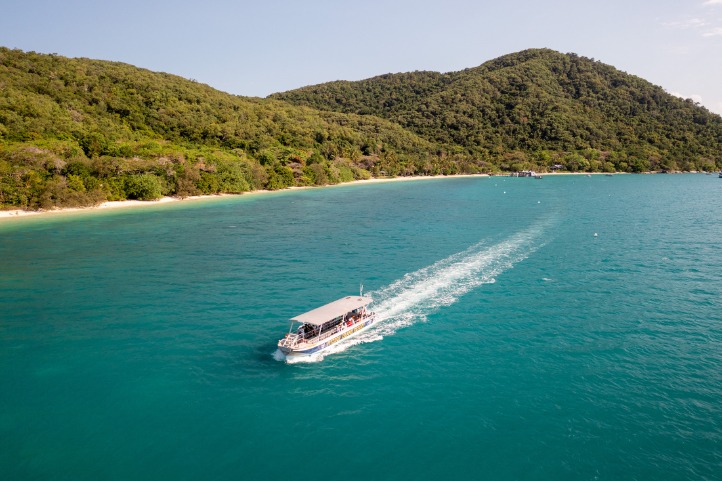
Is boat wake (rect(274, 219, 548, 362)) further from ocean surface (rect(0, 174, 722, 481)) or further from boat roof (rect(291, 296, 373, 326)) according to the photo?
boat roof (rect(291, 296, 373, 326))

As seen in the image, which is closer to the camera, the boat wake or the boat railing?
the boat railing

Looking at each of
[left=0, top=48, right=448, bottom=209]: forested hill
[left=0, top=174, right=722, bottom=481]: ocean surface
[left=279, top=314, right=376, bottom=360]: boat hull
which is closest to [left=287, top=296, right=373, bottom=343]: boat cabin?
[left=279, top=314, right=376, bottom=360]: boat hull

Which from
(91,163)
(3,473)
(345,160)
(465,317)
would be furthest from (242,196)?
(3,473)

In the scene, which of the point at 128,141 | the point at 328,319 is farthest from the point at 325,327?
the point at 128,141

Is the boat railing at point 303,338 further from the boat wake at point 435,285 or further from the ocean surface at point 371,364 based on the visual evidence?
the ocean surface at point 371,364

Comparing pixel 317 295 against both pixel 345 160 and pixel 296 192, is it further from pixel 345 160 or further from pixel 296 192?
pixel 345 160

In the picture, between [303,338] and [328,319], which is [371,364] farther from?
[303,338]

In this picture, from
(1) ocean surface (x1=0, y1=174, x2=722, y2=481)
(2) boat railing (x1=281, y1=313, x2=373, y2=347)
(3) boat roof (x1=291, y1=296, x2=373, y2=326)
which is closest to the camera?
(1) ocean surface (x1=0, y1=174, x2=722, y2=481)

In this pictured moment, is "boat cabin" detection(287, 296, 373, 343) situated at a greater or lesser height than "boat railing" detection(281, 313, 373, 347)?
greater
